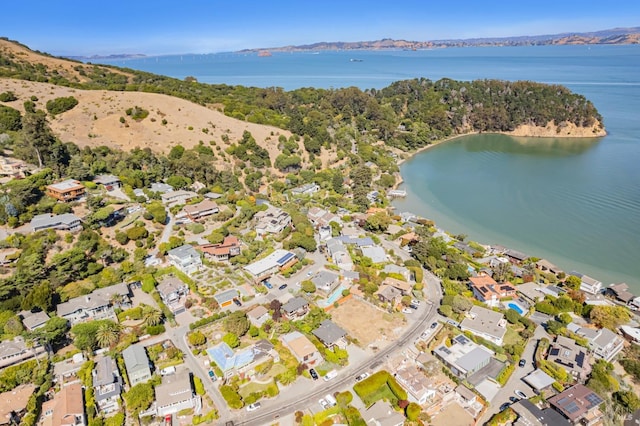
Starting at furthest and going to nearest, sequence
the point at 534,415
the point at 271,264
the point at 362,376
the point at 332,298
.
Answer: the point at 271,264
the point at 332,298
the point at 362,376
the point at 534,415

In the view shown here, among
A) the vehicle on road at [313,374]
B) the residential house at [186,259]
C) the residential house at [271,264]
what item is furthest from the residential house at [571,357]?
the residential house at [186,259]

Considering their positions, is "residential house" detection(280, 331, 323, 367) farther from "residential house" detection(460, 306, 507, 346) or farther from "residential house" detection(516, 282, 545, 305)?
"residential house" detection(516, 282, 545, 305)

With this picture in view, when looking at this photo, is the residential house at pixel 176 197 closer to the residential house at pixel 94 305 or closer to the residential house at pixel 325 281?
the residential house at pixel 94 305

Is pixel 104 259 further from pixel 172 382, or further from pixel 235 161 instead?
pixel 235 161

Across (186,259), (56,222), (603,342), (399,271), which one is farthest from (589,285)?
(56,222)

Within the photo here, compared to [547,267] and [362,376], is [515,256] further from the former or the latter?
[362,376]
